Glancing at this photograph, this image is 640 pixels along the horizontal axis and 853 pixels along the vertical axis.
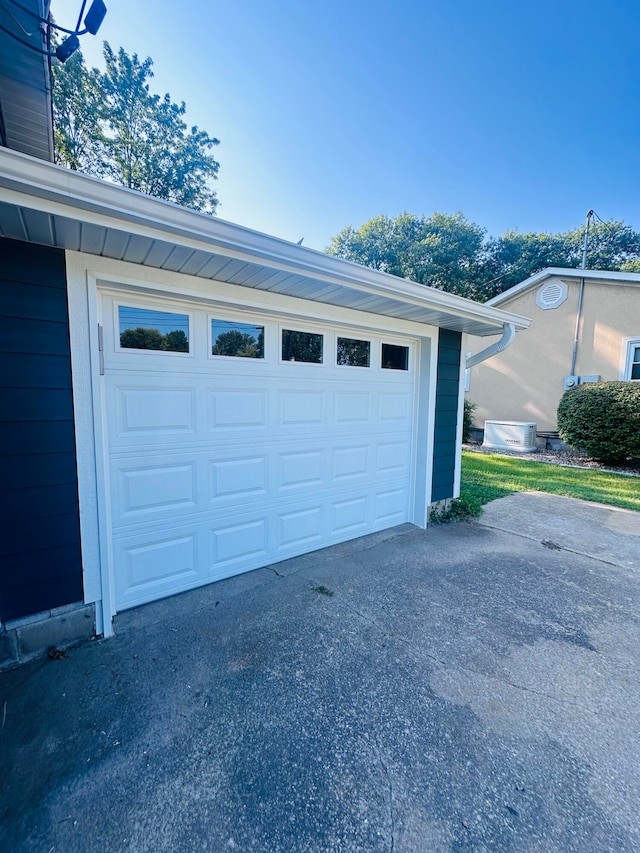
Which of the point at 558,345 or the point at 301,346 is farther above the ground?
the point at 558,345

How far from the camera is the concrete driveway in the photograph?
4.28 ft

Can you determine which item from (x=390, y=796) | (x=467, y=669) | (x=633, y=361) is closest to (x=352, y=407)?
(x=467, y=669)

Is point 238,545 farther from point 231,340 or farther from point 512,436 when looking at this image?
point 512,436

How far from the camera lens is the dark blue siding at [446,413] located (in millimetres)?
4246

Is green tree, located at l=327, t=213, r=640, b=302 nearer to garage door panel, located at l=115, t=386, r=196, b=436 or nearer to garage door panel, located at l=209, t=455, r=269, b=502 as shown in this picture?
garage door panel, located at l=209, t=455, r=269, b=502

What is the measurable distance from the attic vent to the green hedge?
2.92 metres

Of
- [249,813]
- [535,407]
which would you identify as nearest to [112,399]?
[249,813]

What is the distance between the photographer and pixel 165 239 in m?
1.95

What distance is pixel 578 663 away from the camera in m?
2.15

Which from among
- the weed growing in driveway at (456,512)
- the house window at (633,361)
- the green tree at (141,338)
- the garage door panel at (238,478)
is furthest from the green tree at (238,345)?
the house window at (633,361)

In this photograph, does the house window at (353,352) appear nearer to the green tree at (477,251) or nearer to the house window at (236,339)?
the house window at (236,339)

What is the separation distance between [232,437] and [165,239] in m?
1.50

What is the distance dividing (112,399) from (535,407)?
1120cm

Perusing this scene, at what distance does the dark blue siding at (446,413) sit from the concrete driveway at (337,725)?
1662 mm
